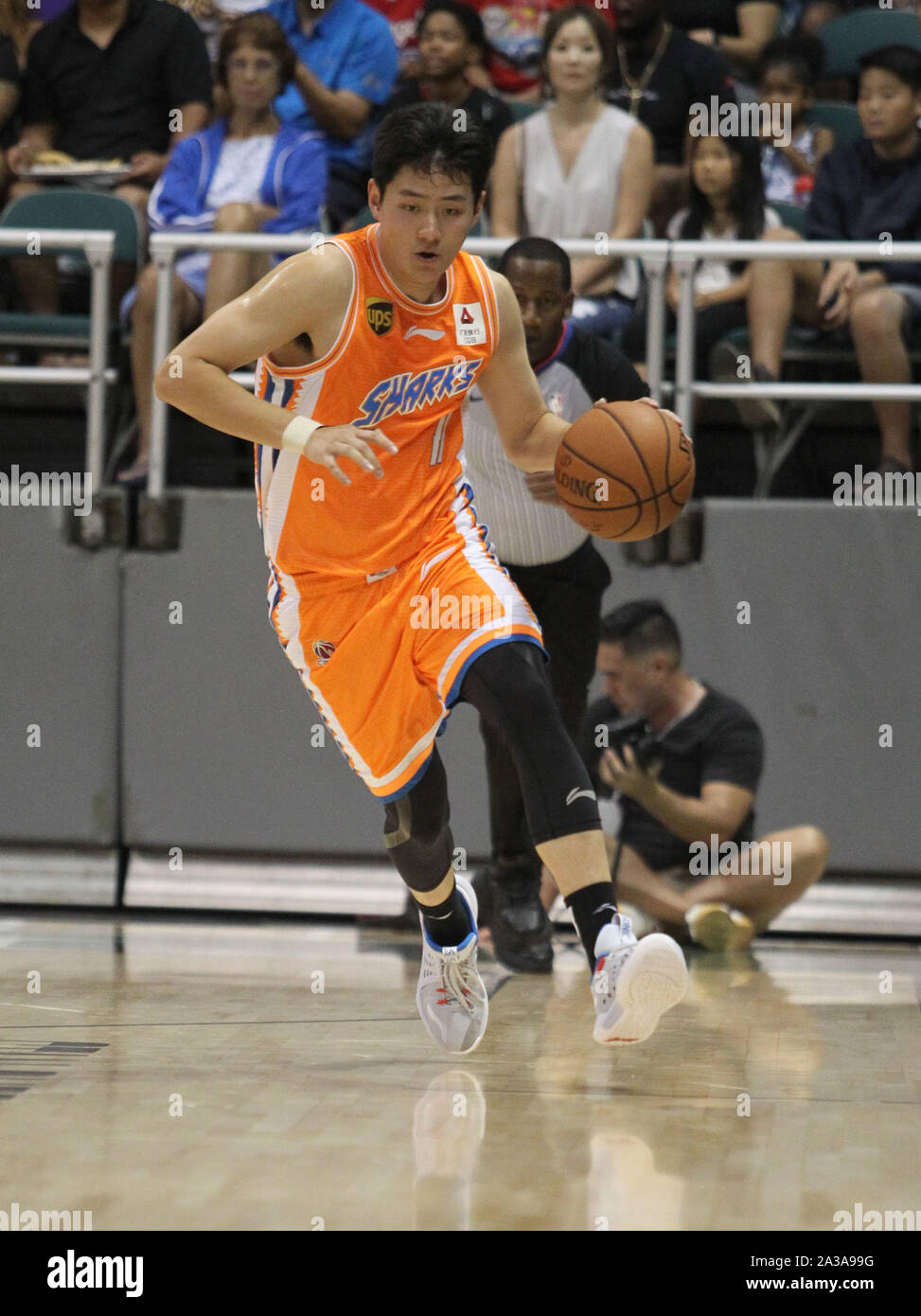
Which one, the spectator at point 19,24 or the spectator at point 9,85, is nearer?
the spectator at point 9,85

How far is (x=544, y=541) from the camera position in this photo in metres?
5.12

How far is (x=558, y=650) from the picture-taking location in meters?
5.25

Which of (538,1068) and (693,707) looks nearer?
(538,1068)

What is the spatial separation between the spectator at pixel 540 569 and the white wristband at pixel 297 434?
5.57 ft

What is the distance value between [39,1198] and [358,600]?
63.2 inches

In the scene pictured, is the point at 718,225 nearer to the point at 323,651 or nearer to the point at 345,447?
the point at 323,651

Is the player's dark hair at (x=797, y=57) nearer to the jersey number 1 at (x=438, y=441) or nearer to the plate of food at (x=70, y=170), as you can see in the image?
the plate of food at (x=70, y=170)

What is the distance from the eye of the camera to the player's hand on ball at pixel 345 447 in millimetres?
3283

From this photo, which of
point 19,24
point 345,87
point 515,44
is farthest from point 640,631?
point 19,24

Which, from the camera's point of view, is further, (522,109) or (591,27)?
(522,109)

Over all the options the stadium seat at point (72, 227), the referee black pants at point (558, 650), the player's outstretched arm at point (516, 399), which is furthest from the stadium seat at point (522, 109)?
the player's outstretched arm at point (516, 399)

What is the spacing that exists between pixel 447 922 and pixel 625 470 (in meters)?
1.16

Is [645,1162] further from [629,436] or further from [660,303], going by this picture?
[660,303]
